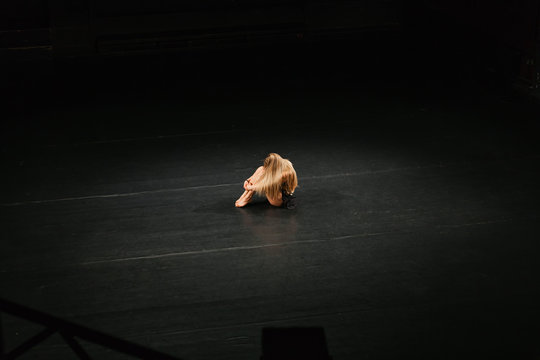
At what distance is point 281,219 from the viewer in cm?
609

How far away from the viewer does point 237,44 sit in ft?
41.2

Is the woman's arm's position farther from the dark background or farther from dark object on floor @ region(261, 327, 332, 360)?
dark object on floor @ region(261, 327, 332, 360)

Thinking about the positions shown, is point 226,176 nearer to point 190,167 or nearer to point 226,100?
point 190,167

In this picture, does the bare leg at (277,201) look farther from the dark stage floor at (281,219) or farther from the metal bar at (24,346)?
the metal bar at (24,346)

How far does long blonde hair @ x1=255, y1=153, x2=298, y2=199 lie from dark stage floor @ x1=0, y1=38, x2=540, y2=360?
0.25 metres

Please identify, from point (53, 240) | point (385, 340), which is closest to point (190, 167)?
point (53, 240)

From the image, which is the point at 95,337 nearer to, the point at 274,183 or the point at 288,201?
the point at 274,183

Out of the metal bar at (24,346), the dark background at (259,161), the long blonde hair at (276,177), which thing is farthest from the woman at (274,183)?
the metal bar at (24,346)

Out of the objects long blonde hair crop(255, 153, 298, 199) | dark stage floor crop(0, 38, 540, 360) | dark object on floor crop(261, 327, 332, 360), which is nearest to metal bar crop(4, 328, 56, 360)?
dark object on floor crop(261, 327, 332, 360)

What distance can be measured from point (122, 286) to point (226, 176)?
2.29 m

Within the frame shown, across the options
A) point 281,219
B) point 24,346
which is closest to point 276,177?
point 281,219

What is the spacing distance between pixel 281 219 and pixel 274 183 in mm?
363

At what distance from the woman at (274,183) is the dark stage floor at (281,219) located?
152mm

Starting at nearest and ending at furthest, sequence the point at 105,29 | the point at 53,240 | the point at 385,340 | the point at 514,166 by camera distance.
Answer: the point at 385,340
the point at 53,240
the point at 514,166
the point at 105,29
